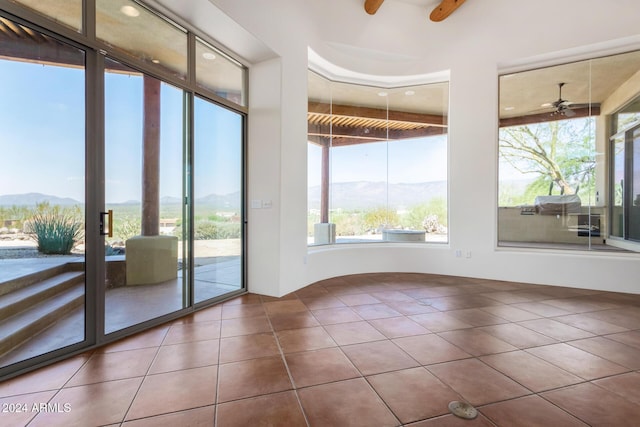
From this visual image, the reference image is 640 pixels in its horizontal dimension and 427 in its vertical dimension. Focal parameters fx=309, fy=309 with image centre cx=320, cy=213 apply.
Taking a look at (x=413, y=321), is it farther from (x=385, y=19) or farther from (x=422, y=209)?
(x=385, y=19)

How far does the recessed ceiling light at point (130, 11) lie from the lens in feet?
9.20

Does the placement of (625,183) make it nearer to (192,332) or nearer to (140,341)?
(192,332)

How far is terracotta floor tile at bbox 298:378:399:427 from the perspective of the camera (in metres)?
1.74

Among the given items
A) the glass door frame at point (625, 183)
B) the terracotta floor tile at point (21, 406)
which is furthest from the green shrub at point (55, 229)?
the glass door frame at point (625, 183)

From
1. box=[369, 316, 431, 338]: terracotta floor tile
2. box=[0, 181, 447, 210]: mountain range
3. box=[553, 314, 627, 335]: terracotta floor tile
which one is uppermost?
box=[0, 181, 447, 210]: mountain range

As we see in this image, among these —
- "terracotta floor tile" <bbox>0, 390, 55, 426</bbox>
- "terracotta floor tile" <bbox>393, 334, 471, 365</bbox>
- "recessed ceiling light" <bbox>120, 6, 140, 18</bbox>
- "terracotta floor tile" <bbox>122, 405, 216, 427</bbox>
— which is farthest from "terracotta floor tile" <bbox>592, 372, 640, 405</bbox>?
"recessed ceiling light" <bbox>120, 6, 140, 18</bbox>

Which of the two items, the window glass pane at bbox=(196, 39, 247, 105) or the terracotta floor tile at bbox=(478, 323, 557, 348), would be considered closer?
the terracotta floor tile at bbox=(478, 323, 557, 348)

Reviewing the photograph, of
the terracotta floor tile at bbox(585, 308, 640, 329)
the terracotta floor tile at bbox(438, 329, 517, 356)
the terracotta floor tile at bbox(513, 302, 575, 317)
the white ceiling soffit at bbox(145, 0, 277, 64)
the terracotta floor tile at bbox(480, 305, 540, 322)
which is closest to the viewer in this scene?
the terracotta floor tile at bbox(438, 329, 517, 356)

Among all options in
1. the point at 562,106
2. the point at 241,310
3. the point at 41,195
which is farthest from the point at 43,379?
the point at 562,106

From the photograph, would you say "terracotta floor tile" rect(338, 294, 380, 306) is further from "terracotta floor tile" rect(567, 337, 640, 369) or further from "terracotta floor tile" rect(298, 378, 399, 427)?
"terracotta floor tile" rect(567, 337, 640, 369)

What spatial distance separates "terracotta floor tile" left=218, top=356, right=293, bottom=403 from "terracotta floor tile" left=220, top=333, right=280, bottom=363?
0.08 m

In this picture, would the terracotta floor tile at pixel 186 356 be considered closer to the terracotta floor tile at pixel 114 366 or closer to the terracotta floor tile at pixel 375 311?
the terracotta floor tile at pixel 114 366

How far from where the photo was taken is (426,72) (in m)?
5.40

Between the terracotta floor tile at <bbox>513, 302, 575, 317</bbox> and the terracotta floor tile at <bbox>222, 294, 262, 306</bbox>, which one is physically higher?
the terracotta floor tile at <bbox>222, 294, 262, 306</bbox>
